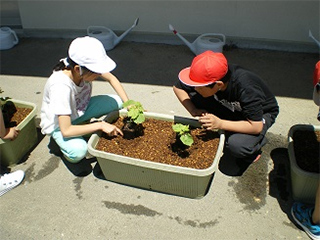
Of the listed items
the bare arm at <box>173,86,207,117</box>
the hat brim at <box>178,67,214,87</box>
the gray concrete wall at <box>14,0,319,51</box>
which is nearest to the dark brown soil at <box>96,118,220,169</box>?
the bare arm at <box>173,86,207,117</box>

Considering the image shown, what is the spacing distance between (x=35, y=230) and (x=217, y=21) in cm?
316

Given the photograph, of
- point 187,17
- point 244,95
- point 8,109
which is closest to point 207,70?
point 244,95

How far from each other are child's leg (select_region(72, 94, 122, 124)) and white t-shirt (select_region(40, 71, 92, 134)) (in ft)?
0.19

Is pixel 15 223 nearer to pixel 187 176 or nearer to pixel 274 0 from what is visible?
pixel 187 176

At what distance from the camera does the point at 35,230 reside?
2.26 metres

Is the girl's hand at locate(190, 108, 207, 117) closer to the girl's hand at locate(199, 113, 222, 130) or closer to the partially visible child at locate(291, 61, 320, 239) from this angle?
the girl's hand at locate(199, 113, 222, 130)

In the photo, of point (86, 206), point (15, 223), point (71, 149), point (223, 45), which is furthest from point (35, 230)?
point (223, 45)

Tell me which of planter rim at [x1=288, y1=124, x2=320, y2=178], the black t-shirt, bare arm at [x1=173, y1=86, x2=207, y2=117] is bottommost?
planter rim at [x1=288, y1=124, x2=320, y2=178]

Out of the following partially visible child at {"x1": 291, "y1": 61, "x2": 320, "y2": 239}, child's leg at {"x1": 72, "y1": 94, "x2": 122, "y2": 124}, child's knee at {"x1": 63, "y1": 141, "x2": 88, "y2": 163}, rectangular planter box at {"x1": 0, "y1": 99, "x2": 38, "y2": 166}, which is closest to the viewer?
partially visible child at {"x1": 291, "y1": 61, "x2": 320, "y2": 239}

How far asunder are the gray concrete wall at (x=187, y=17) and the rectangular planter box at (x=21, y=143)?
84.4 inches

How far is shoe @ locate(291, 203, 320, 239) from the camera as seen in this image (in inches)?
82.3

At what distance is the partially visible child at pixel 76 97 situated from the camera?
7.14 feet

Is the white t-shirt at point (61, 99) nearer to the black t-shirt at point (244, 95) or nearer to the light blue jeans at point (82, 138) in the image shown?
the light blue jeans at point (82, 138)

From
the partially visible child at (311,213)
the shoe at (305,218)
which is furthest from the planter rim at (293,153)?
the shoe at (305,218)
